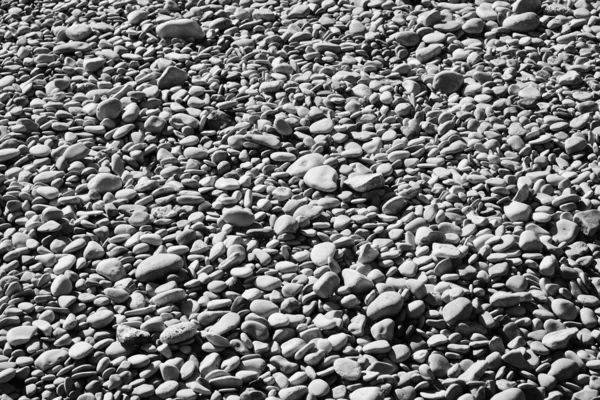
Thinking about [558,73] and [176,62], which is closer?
[558,73]

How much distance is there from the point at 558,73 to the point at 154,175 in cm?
146

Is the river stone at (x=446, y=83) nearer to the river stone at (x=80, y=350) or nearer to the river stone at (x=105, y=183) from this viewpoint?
the river stone at (x=105, y=183)

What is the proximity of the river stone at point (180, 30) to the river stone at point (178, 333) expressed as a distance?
1.43 metres

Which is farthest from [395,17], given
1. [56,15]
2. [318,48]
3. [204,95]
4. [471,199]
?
[56,15]

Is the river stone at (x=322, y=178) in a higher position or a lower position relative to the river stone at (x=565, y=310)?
higher

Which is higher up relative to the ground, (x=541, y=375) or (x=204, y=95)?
(x=204, y=95)

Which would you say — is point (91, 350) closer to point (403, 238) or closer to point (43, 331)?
point (43, 331)

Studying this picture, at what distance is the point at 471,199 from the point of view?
2129 millimetres

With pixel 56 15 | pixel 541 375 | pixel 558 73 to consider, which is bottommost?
pixel 541 375

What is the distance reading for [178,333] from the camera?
179 centimetres

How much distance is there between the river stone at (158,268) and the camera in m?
1.96

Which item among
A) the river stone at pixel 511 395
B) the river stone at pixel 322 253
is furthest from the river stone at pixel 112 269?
the river stone at pixel 511 395

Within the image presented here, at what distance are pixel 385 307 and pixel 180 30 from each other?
156 centimetres

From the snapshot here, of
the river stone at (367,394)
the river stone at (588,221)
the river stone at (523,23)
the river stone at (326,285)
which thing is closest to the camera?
the river stone at (367,394)
